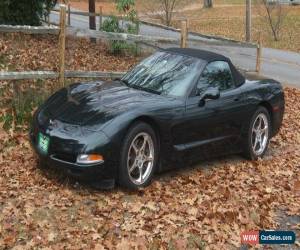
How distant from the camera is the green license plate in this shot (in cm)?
590

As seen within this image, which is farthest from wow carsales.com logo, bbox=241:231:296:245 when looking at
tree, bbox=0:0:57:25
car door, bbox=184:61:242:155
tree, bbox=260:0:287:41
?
tree, bbox=260:0:287:41

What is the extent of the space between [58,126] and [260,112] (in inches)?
139

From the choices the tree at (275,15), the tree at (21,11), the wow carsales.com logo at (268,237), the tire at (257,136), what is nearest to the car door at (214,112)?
the tire at (257,136)

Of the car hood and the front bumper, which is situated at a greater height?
the car hood

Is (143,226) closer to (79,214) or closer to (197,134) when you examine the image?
(79,214)

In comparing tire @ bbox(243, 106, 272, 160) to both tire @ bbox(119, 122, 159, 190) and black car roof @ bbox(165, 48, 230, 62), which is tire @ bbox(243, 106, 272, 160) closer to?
black car roof @ bbox(165, 48, 230, 62)

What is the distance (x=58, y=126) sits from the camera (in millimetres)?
5895

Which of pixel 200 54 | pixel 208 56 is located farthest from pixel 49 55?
pixel 208 56

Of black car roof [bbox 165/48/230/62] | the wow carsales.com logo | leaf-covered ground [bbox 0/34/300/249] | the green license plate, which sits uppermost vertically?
black car roof [bbox 165/48/230/62]

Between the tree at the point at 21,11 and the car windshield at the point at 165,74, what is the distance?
677cm

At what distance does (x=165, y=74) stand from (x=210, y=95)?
2.36 feet

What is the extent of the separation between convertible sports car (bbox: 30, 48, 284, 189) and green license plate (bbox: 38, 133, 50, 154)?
11 mm

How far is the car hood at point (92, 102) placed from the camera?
5.94m

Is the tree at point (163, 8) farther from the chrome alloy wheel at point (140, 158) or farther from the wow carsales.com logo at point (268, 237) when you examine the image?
the wow carsales.com logo at point (268, 237)
